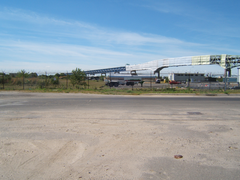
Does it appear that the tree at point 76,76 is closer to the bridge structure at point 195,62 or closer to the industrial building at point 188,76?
the bridge structure at point 195,62

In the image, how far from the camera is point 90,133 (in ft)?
21.1

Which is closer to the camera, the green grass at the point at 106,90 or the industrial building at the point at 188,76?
the green grass at the point at 106,90

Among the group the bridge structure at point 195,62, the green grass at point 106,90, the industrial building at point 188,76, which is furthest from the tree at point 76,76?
the industrial building at point 188,76

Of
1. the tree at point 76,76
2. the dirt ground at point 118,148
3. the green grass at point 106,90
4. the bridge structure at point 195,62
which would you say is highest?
the bridge structure at point 195,62

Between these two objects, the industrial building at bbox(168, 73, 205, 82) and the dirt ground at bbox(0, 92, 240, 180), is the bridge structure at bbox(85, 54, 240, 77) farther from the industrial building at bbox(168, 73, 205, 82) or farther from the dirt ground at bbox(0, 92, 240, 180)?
the dirt ground at bbox(0, 92, 240, 180)

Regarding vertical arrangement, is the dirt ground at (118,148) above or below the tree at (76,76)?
below

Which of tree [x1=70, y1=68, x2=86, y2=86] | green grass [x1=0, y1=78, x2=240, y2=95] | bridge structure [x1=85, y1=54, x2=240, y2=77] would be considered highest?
bridge structure [x1=85, y1=54, x2=240, y2=77]

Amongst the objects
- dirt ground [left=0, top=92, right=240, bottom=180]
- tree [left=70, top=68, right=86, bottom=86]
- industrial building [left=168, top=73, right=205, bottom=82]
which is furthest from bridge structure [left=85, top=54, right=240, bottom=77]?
dirt ground [left=0, top=92, right=240, bottom=180]

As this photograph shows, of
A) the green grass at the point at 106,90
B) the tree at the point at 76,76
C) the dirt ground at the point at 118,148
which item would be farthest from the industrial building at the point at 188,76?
the dirt ground at the point at 118,148

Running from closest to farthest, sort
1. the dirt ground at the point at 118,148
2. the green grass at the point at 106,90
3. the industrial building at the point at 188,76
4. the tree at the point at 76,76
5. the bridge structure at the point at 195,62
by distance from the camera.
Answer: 1. the dirt ground at the point at 118,148
2. the green grass at the point at 106,90
3. the tree at the point at 76,76
4. the bridge structure at the point at 195,62
5. the industrial building at the point at 188,76

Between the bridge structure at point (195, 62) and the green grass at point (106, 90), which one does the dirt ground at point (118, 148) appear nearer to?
the green grass at point (106, 90)

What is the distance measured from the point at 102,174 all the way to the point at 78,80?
22526 millimetres

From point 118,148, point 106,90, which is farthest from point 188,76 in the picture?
point 118,148

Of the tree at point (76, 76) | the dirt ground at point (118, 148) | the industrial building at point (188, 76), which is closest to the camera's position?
the dirt ground at point (118, 148)
